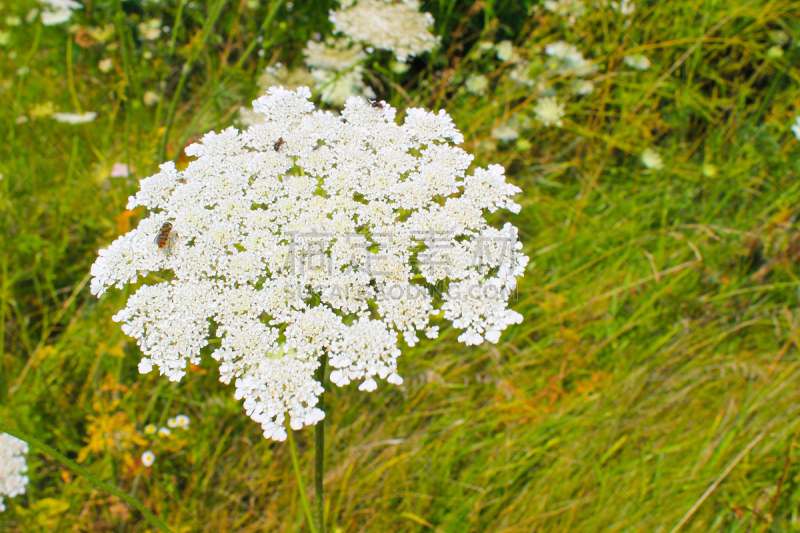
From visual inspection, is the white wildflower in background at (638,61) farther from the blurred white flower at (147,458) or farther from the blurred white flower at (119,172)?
the blurred white flower at (147,458)

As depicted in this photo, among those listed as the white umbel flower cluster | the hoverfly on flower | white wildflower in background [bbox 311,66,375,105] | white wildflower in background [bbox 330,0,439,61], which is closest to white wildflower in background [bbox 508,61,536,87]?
white wildflower in background [bbox 330,0,439,61]

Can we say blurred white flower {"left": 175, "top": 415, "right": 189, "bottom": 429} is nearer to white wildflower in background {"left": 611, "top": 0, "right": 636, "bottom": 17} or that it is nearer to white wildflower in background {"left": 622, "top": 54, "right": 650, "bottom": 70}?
white wildflower in background {"left": 622, "top": 54, "right": 650, "bottom": 70}

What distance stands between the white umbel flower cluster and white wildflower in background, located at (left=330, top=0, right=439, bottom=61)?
1895 mm

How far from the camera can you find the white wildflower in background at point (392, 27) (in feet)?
12.3

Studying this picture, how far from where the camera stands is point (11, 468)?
9.08 ft

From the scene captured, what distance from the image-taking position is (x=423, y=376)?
10.6 feet

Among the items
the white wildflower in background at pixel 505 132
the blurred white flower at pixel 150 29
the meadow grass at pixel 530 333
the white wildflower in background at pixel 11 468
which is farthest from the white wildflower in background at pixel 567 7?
the white wildflower in background at pixel 11 468

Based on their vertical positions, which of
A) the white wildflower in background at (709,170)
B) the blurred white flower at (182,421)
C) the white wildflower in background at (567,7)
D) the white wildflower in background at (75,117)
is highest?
the white wildflower in background at (567,7)

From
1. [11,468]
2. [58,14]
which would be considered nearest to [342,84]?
[58,14]

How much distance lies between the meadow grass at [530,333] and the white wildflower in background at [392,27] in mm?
354

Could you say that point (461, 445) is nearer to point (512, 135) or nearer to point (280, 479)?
point (280, 479)

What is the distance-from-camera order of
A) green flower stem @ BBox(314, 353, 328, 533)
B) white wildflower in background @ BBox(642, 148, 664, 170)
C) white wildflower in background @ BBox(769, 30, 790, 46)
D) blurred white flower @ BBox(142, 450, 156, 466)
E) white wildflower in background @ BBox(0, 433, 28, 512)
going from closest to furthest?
green flower stem @ BBox(314, 353, 328, 533), white wildflower in background @ BBox(0, 433, 28, 512), blurred white flower @ BBox(142, 450, 156, 466), white wildflower in background @ BBox(642, 148, 664, 170), white wildflower in background @ BBox(769, 30, 790, 46)

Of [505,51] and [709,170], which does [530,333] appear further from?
[505,51]

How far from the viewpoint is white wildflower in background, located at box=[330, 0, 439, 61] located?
3.74 meters
